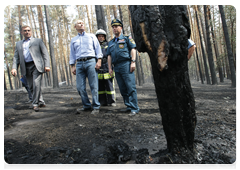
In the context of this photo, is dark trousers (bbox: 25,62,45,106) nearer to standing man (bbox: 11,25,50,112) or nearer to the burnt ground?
standing man (bbox: 11,25,50,112)

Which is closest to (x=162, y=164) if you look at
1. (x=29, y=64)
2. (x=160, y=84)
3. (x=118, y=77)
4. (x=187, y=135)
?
(x=187, y=135)

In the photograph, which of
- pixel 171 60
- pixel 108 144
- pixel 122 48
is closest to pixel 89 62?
pixel 122 48

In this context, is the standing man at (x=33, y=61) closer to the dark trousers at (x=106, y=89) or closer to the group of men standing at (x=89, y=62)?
the group of men standing at (x=89, y=62)

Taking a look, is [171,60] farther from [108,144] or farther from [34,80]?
[34,80]

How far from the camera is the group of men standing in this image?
3406 millimetres

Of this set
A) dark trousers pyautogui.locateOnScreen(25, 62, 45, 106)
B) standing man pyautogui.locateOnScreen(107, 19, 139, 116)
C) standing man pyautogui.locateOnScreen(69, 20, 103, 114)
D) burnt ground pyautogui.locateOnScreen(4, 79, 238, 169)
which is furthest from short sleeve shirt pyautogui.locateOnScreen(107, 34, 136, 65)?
dark trousers pyautogui.locateOnScreen(25, 62, 45, 106)

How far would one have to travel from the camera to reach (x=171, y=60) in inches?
53.0

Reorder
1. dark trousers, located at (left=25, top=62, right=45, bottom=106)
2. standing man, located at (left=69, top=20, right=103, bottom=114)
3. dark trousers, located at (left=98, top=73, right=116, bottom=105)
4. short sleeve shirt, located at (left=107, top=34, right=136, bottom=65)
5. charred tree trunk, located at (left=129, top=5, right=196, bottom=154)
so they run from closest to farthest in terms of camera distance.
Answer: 1. charred tree trunk, located at (left=129, top=5, right=196, bottom=154)
2. short sleeve shirt, located at (left=107, top=34, right=136, bottom=65)
3. standing man, located at (left=69, top=20, right=103, bottom=114)
4. dark trousers, located at (left=25, top=62, right=45, bottom=106)
5. dark trousers, located at (left=98, top=73, right=116, bottom=105)

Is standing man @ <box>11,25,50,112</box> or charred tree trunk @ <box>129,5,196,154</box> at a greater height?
standing man @ <box>11,25,50,112</box>

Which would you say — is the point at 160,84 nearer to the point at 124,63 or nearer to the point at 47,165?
the point at 47,165

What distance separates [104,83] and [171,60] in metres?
3.34

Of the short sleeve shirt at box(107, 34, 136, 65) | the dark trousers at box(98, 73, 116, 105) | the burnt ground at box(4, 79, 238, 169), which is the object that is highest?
the short sleeve shirt at box(107, 34, 136, 65)

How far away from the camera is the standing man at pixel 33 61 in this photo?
400 centimetres

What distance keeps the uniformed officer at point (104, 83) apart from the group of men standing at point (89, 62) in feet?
0.48
